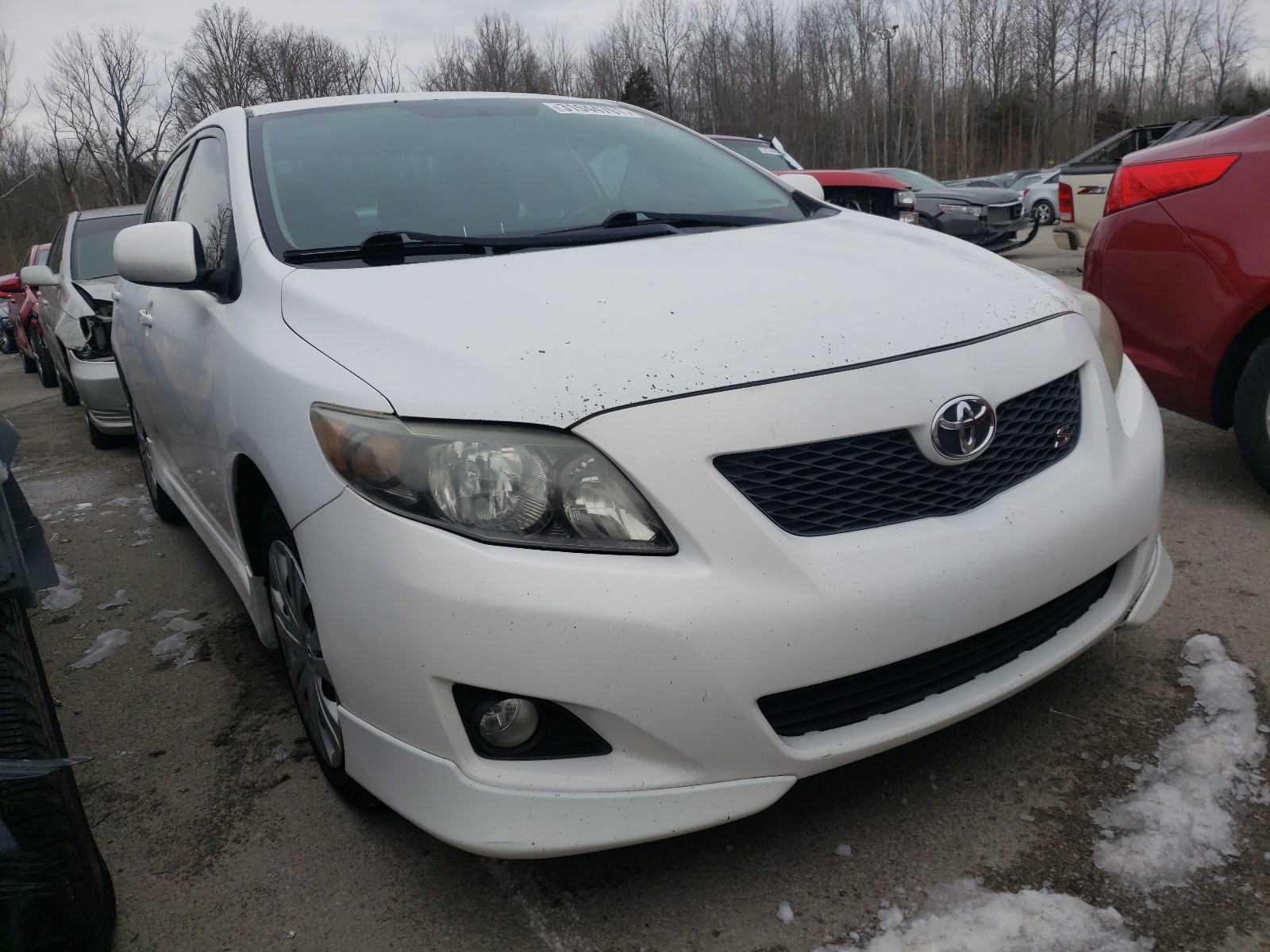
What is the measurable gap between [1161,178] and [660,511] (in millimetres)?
2591

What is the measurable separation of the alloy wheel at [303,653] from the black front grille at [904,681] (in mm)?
838

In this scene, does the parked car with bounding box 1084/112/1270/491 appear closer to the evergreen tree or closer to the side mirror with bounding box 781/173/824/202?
the side mirror with bounding box 781/173/824/202

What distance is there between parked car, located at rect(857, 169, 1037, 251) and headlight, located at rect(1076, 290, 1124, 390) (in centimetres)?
940

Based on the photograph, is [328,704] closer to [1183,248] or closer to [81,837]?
[81,837]

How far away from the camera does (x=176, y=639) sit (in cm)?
315

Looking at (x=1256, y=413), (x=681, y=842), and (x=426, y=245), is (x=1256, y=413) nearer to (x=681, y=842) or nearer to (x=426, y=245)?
(x=681, y=842)

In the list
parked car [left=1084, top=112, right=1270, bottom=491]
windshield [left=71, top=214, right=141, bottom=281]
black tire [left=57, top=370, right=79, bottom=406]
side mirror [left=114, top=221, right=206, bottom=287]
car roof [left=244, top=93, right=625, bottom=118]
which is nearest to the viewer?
side mirror [left=114, top=221, right=206, bottom=287]

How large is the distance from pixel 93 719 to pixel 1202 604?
295 cm

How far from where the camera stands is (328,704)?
1990 mm

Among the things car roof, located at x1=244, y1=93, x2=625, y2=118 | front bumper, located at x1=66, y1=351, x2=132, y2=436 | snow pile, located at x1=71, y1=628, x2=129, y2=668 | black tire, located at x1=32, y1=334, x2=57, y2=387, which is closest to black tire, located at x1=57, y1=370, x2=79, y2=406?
black tire, located at x1=32, y1=334, x2=57, y2=387

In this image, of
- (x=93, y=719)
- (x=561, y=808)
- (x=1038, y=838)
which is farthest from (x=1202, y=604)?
(x=93, y=719)

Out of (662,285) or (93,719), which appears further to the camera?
(93,719)

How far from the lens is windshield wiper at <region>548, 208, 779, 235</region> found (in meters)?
2.44

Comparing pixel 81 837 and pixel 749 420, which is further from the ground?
pixel 749 420
